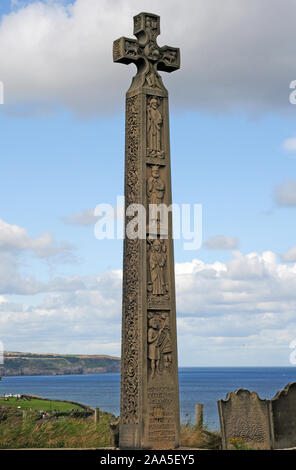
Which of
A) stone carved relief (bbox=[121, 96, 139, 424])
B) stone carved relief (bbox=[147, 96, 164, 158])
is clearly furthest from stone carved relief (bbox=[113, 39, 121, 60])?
stone carved relief (bbox=[147, 96, 164, 158])

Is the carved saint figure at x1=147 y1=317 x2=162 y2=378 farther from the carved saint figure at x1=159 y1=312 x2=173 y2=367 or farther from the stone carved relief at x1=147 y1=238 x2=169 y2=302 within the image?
the stone carved relief at x1=147 y1=238 x2=169 y2=302

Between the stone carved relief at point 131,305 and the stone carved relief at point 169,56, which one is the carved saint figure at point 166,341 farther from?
the stone carved relief at point 169,56

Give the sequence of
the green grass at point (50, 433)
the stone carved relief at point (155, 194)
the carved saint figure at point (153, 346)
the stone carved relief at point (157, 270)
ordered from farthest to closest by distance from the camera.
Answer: the green grass at point (50, 433) < the stone carved relief at point (155, 194) < the stone carved relief at point (157, 270) < the carved saint figure at point (153, 346)

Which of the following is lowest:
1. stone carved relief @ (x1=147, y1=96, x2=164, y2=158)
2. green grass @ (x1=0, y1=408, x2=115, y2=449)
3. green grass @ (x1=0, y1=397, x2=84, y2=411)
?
green grass @ (x1=0, y1=408, x2=115, y2=449)

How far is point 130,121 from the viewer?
650 inches

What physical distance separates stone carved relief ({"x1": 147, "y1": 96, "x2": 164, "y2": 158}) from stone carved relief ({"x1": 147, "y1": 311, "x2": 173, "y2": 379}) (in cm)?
325

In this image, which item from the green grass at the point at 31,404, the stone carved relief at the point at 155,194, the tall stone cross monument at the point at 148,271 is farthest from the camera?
the green grass at the point at 31,404

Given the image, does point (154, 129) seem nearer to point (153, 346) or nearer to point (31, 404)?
point (153, 346)

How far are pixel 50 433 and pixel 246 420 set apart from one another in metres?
4.40

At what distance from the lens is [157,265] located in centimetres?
1590

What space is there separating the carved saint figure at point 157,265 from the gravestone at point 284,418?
10.0ft

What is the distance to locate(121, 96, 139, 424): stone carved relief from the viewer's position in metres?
15.5

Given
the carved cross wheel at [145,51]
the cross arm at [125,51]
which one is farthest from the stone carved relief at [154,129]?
the cross arm at [125,51]

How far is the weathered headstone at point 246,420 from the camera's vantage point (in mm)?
15602
